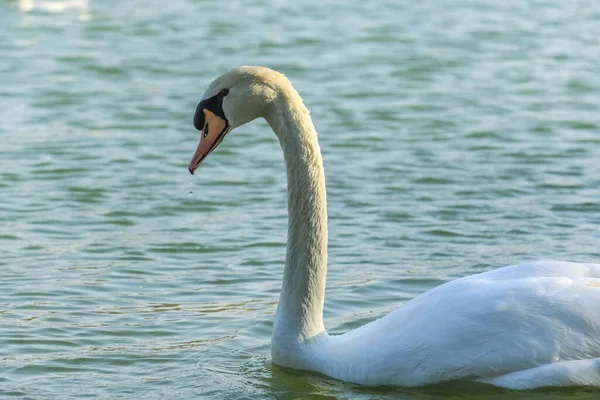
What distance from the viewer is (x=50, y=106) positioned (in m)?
14.4

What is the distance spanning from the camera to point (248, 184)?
11406mm

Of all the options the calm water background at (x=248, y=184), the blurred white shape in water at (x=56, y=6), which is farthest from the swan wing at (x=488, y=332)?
the blurred white shape in water at (x=56, y=6)

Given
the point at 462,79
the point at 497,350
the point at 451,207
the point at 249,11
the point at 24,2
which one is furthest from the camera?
the point at 24,2

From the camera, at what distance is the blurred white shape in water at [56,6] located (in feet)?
70.1

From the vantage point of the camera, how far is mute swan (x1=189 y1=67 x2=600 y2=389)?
20.4ft

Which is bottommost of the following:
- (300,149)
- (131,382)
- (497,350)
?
(131,382)

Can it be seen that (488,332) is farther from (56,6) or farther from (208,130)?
(56,6)

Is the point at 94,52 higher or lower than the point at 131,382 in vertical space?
higher

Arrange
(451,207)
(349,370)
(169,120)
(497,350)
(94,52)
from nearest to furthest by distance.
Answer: (497,350) → (349,370) → (451,207) → (169,120) → (94,52)

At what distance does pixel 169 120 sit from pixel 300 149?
7044mm

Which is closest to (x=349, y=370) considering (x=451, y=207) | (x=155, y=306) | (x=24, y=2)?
(x=155, y=306)

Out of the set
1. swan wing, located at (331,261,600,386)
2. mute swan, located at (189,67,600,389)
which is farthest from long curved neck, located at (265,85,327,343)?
swan wing, located at (331,261,600,386)

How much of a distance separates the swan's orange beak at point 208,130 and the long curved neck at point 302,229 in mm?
281

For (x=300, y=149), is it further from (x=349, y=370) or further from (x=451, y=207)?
(x=451, y=207)
